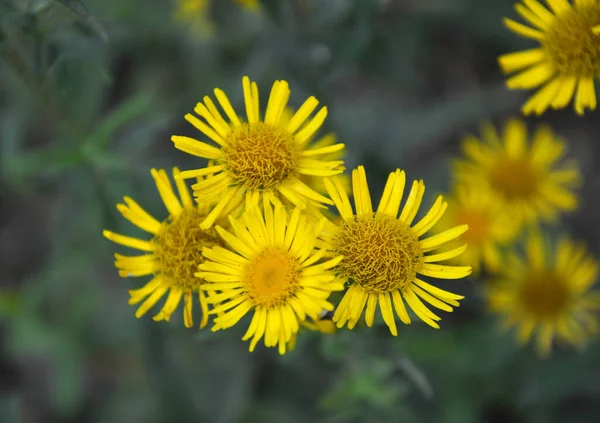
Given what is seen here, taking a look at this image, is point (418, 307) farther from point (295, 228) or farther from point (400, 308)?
point (295, 228)

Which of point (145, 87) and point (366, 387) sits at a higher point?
point (145, 87)

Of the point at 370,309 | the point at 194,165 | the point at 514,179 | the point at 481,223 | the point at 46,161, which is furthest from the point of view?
the point at 514,179

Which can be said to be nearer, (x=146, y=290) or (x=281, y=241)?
(x=281, y=241)

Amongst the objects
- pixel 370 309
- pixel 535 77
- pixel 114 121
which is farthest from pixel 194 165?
pixel 535 77

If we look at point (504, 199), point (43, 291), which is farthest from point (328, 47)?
point (43, 291)

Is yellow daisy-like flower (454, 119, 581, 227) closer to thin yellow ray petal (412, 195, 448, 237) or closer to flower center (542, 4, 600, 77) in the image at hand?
flower center (542, 4, 600, 77)

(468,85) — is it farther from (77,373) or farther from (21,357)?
(21,357)

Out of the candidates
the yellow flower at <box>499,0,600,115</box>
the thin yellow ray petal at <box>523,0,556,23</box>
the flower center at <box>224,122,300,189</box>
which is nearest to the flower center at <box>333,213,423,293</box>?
the flower center at <box>224,122,300,189</box>
